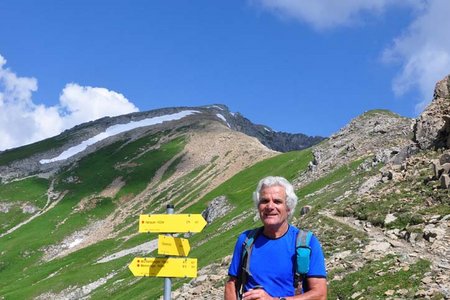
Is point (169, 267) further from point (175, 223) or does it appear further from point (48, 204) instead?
point (48, 204)

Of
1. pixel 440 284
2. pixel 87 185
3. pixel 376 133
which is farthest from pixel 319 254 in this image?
pixel 87 185

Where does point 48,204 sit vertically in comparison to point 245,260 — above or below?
above

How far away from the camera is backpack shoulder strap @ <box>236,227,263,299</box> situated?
8.13 metres

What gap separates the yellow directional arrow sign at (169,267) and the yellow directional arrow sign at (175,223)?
820 millimetres

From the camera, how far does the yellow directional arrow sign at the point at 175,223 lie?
497 inches

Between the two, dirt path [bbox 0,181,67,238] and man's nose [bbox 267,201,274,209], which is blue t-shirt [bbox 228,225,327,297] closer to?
man's nose [bbox 267,201,274,209]

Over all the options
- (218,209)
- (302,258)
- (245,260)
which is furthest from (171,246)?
(218,209)

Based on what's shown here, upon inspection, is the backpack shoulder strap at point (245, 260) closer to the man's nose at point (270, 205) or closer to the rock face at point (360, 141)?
the man's nose at point (270, 205)

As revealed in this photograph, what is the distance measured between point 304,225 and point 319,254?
2508cm

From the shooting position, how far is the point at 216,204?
87688 mm

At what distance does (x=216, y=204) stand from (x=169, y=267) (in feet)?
247

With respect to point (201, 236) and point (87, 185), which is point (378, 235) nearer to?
point (201, 236)

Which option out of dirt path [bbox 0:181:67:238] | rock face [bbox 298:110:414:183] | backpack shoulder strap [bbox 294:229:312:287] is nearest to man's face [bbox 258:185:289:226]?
backpack shoulder strap [bbox 294:229:312:287]

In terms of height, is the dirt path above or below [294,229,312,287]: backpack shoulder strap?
above
